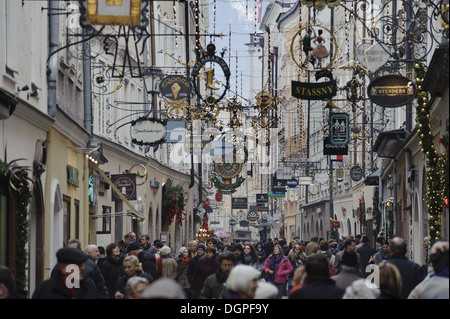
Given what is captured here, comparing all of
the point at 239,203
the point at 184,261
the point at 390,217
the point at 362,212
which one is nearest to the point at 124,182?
the point at 184,261

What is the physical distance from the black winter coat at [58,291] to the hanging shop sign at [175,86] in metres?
19.0

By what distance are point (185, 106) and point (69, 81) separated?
308 inches

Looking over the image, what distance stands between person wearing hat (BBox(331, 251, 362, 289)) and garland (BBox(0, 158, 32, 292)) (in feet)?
20.1

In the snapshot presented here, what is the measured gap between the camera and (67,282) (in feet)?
37.7

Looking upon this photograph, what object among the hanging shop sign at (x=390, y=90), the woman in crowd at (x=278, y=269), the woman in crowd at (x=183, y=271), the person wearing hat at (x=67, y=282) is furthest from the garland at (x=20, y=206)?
the hanging shop sign at (x=390, y=90)

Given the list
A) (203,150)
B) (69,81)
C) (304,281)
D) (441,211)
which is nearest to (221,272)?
(304,281)

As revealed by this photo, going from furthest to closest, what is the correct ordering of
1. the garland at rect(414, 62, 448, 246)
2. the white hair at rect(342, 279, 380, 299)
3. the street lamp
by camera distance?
the garland at rect(414, 62, 448, 246), the street lamp, the white hair at rect(342, 279, 380, 299)

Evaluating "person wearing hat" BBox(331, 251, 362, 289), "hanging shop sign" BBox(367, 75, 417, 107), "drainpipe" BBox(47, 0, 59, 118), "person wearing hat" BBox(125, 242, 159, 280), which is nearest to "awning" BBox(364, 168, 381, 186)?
"hanging shop sign" BBox(367, 75, 417, 107)

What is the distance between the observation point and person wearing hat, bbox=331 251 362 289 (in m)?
11.2

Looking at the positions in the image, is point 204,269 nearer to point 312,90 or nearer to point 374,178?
point 312,90

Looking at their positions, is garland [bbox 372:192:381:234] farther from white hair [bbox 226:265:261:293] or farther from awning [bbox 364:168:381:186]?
Answer: white hair [bbox 226:265:261:293]
